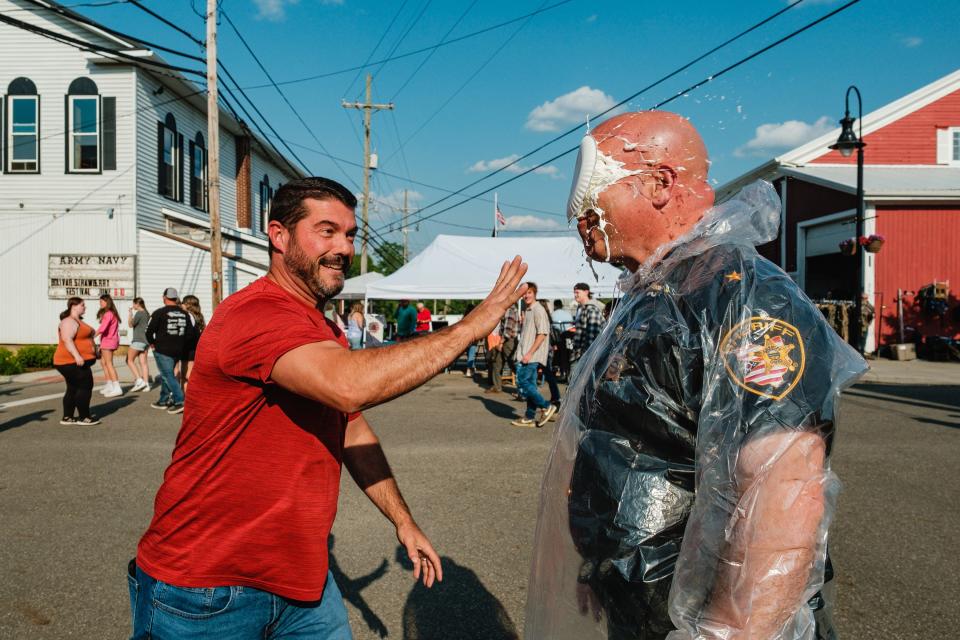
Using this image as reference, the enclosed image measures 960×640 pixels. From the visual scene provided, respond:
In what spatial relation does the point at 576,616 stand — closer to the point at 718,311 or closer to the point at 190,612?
the point at 718,311

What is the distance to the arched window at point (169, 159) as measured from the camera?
67.8ft

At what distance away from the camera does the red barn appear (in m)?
19.0

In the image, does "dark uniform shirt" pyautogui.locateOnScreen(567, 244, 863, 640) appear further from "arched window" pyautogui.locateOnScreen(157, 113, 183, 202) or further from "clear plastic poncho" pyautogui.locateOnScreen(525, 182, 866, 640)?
"arched window" pyautogui.locateOnScreen(157, 113, 183, 202)

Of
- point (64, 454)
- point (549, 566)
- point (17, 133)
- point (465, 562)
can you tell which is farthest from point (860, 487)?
point (17, 133)

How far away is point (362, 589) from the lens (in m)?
4.03

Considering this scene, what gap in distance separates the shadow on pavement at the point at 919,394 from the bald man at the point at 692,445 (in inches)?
441

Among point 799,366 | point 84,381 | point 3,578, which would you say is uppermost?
point 799,366

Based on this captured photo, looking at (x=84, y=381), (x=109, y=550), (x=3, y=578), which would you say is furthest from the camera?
(x=84, y=381)

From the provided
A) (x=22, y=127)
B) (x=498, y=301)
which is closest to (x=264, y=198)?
(x=22, y=127)

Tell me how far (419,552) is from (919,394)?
1278 centimetres

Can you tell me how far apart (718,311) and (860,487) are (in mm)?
5627

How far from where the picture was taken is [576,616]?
5.34ft

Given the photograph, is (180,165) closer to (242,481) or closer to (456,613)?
(456,613)

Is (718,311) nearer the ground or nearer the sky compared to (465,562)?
nearer the sky
